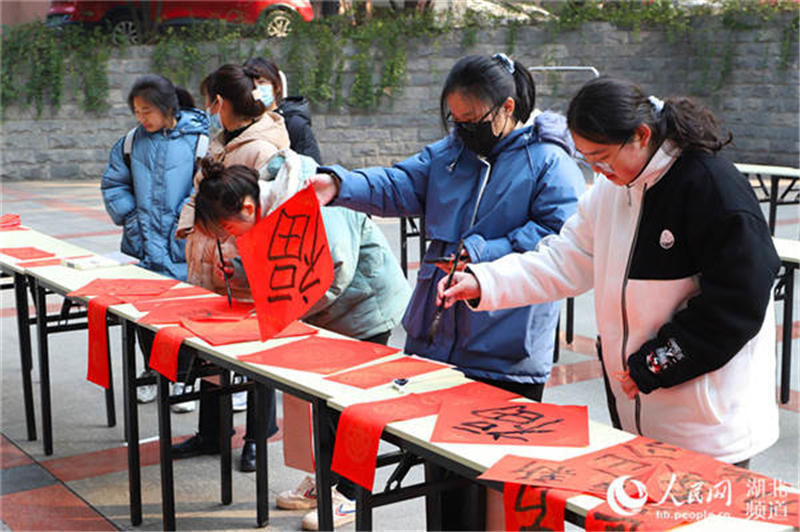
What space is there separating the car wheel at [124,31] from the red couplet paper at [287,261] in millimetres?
11774

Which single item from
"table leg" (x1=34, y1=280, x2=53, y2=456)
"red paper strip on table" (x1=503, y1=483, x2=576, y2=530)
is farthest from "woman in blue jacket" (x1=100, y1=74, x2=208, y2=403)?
"red paper strip on table" (x1=503, y1=483, x2=576, y2=530)

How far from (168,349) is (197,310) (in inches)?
13.0

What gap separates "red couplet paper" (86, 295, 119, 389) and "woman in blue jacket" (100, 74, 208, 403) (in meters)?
0.99

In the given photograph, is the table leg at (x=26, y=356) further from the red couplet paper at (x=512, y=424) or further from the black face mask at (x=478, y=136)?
the red couplet paper at (x=512, y=424)

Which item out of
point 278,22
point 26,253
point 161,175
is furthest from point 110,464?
point 278,22

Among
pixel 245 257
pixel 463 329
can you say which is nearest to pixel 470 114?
pixel 463 329

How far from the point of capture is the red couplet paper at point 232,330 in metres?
2.95

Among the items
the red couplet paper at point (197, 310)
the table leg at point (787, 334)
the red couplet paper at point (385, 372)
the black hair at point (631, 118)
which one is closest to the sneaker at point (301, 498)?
the red couplet paper at point (197, 310)

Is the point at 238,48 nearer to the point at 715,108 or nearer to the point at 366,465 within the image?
the point at 715,108

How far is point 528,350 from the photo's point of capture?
2.72m

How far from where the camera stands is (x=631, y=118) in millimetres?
2061

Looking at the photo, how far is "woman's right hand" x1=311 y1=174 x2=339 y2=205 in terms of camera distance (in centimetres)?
288

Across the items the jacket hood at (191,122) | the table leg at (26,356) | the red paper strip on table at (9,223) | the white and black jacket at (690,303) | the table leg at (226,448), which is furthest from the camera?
the red paper strip on table at (9,223)

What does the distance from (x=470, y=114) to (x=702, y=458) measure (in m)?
1.13
